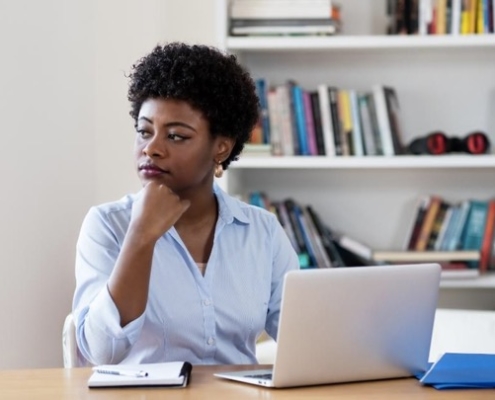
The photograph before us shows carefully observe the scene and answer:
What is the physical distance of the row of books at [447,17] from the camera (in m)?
3.33

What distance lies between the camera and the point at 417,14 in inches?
132

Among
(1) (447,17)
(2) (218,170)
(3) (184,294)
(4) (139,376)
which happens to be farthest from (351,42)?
(4) (139,376)

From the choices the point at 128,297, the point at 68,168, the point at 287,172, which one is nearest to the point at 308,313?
the point at 128,297

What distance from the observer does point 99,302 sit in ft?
5.92

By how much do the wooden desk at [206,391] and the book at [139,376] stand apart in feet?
0.04

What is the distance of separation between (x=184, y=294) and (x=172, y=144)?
0.29 m

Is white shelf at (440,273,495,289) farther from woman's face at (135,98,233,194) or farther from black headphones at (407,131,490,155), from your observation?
woman's face at (135,98,233,194)

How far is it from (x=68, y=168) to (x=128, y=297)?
1038 millimetres

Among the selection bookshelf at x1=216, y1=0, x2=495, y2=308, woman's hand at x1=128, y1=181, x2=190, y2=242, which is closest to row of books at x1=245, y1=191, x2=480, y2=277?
bookshelf at x1=216, y1=0, x2=495, y2=308

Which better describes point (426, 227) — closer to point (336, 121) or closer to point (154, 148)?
point (336, 121)

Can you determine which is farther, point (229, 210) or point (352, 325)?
point (229, 210)

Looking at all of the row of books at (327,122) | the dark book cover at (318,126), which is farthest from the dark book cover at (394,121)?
the dark book cover at (318,126)

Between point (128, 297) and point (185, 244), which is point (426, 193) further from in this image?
point (128, 297)

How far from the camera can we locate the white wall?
2.36 meters
